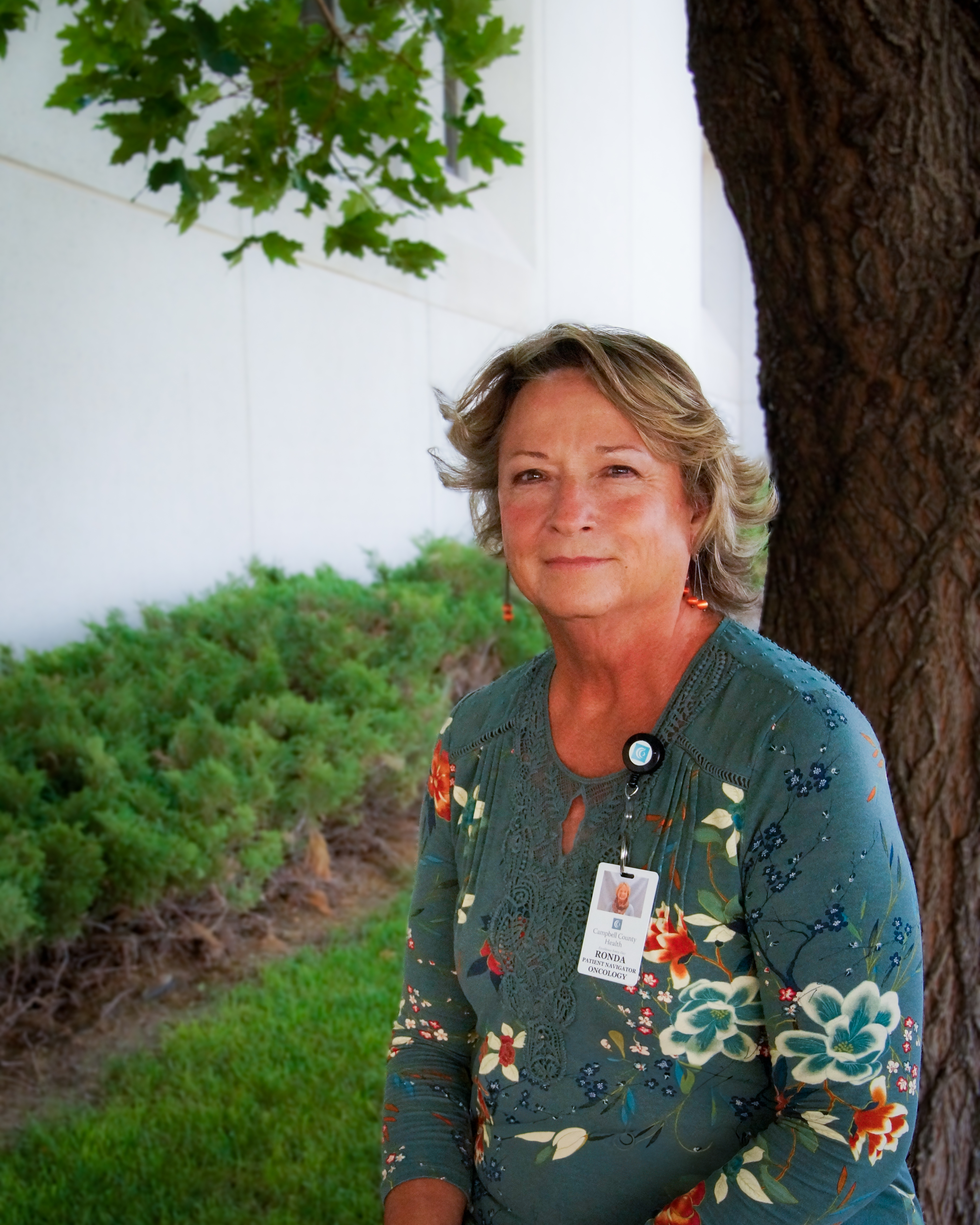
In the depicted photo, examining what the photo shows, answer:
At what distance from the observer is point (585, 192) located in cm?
1213

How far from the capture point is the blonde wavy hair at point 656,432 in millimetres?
1665

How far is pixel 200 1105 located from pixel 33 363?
3.91 metres

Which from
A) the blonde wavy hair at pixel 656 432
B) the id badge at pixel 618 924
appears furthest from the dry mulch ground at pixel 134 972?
the blonde wavy hair at pixel 656 432

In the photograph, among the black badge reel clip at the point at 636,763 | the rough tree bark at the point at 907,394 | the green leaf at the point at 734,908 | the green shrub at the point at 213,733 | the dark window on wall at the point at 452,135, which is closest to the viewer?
the green leaf at the point at 734,908

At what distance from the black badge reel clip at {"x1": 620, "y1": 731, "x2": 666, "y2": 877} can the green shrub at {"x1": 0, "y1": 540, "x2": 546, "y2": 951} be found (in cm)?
252

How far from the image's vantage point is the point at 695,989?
1515 mm

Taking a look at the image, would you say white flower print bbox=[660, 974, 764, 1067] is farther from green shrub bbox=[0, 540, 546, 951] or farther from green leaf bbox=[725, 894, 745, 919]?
green shrub bbox=[0, 540, 546, 951]

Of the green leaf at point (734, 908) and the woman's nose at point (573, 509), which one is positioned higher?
the woman's nose at point (573, 509)

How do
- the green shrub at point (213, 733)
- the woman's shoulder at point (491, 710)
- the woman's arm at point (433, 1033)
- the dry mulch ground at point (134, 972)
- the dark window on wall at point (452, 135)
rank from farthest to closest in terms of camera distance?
the dark window on wall at point (452, 135), the green shrub at point (213, 733), the dry mulch ground at point (134, 972), the woman's shoulder at point (491, 710), the woman's arm at point (433, 1033)

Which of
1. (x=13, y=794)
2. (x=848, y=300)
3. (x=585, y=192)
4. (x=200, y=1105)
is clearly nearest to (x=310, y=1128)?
(x=200, y=1105)

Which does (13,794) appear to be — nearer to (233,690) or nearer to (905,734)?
(233,690)

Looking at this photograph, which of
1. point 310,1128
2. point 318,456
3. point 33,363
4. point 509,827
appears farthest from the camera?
point 318,456

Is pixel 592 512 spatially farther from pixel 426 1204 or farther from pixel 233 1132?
pixel 233 1132

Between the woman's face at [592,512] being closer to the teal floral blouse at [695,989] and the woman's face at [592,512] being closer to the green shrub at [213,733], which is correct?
the teal floral blouse at [695,989]
